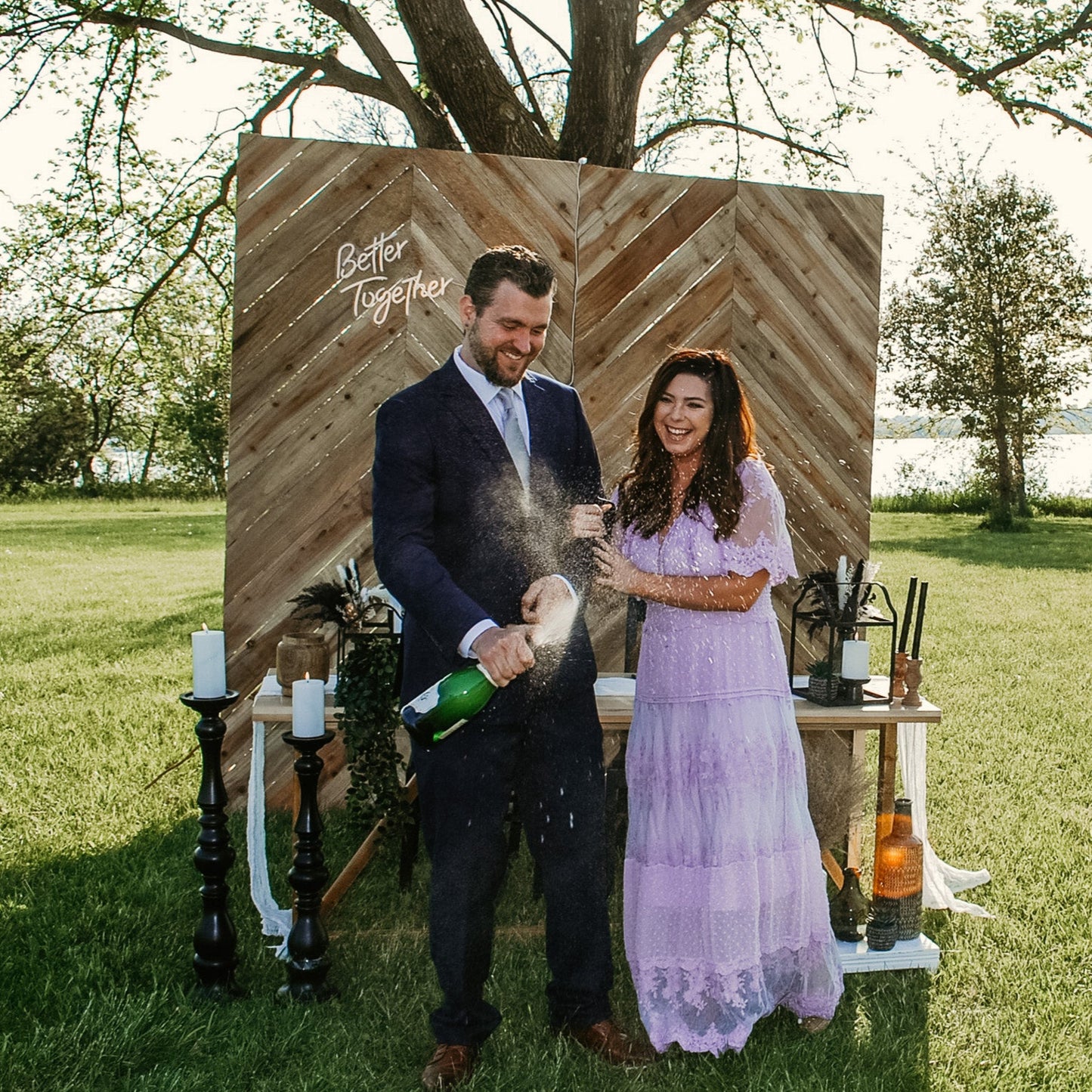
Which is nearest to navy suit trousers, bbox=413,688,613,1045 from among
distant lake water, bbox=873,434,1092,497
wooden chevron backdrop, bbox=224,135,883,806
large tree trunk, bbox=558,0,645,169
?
wooden chevron backdrop, bbox=224,135,883,806

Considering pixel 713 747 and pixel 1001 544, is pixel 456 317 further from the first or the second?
pixel 1001 544

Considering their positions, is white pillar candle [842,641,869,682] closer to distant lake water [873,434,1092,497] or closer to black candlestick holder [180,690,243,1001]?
black candlestick holder [180,690,243,1001]

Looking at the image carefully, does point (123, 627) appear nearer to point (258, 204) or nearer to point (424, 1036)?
point (258, 204)

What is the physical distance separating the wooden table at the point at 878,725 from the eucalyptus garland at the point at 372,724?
71cm

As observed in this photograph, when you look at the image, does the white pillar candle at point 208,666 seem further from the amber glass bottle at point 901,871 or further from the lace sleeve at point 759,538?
the amber glass bottle at point 901,871

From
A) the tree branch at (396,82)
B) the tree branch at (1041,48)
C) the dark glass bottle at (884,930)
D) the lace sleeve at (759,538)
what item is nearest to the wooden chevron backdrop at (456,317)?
the dark glass bottle at (884,930)

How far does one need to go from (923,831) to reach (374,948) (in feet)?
6.27

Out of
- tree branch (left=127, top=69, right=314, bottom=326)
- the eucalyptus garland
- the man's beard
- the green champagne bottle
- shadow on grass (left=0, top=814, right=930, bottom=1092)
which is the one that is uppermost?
tree branch (left=127, top=69, right=314, bottom=326)

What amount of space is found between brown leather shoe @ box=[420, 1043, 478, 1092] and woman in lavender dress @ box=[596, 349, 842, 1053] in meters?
0.48

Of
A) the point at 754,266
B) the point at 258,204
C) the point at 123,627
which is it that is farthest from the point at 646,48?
the point at 123,627

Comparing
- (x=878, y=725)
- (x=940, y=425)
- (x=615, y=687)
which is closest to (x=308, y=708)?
(x=615, y=687)

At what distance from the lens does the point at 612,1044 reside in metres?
2.91

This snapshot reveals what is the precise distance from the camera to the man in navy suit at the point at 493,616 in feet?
8.89

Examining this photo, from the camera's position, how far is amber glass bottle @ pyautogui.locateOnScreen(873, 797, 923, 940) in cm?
346
